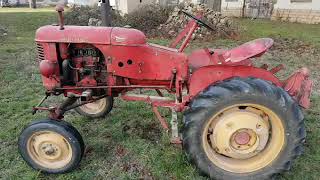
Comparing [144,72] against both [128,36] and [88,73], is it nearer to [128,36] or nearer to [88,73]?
[128,36]

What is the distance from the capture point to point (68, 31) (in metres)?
3.27

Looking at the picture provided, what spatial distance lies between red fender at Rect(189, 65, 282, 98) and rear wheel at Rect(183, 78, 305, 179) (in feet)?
0.67

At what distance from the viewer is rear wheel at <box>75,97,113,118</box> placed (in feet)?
14.6

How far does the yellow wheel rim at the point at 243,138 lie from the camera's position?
9.93ft

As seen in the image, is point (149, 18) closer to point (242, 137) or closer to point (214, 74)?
point (214, 74)

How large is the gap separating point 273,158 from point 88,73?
75.9 inches

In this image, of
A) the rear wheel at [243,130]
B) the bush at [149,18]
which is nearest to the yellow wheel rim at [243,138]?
the rear wheel at [243,130]

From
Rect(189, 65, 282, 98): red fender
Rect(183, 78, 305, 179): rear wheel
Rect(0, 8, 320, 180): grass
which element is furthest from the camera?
Rect(0, 8, 320, 180): grass

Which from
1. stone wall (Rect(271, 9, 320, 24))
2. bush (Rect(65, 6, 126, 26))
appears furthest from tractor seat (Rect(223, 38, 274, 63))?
stone wall (Rect(271, 9, 320, 24))

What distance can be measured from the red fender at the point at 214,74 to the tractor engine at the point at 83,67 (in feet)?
3.09

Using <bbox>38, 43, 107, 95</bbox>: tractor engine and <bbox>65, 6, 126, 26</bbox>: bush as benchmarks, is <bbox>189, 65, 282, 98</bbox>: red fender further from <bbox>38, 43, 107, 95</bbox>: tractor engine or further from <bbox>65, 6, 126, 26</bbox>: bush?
<bbox>65, 6, 126, 26</bbox>: bush

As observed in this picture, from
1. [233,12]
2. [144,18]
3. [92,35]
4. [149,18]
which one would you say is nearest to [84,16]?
[144,18]

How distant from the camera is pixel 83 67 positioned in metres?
3.47

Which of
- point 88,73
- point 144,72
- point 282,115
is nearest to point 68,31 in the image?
point 88,73
